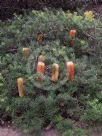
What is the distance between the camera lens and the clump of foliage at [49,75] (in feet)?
14.3

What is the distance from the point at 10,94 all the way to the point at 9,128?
16.9 inches

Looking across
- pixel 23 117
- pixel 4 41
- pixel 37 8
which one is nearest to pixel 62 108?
pixel 23 117

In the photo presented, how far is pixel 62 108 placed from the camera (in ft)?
14.7

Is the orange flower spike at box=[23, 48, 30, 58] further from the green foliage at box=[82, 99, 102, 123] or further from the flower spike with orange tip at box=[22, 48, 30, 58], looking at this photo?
the green foliage at box=[82, 99, 102, 123]

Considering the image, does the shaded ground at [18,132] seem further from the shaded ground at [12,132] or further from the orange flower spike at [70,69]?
the orange flower spike at [70,69]

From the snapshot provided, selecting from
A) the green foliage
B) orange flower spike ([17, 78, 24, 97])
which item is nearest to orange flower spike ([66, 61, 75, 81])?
the green foliage

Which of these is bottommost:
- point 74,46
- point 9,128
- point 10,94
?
point 9,128

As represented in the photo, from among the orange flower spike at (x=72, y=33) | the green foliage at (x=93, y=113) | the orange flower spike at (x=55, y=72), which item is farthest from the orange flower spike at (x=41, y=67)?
the orange flower spike at (x=72, y=33)

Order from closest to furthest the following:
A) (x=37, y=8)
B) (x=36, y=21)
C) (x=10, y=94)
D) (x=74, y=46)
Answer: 1. (x=10, y=94)
2. (x=74, y=46)
3. (x=36, y=21)
4. (x=37, y=8)

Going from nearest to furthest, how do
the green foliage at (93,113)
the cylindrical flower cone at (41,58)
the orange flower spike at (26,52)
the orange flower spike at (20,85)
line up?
the green foliage at (93,113), the orange flower spike at (20,85), the cylindrical flower cone at (41,58), the orange flower spike at (26,52)

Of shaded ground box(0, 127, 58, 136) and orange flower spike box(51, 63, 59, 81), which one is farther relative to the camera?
orange flower spike box(51, 63, 59, 81)

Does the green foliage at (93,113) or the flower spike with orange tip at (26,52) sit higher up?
the flower spike with orange tip at (26,52)

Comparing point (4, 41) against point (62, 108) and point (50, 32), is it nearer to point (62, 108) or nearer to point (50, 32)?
point (50, 32)

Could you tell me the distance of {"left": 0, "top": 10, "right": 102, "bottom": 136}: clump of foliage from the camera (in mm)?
4352
